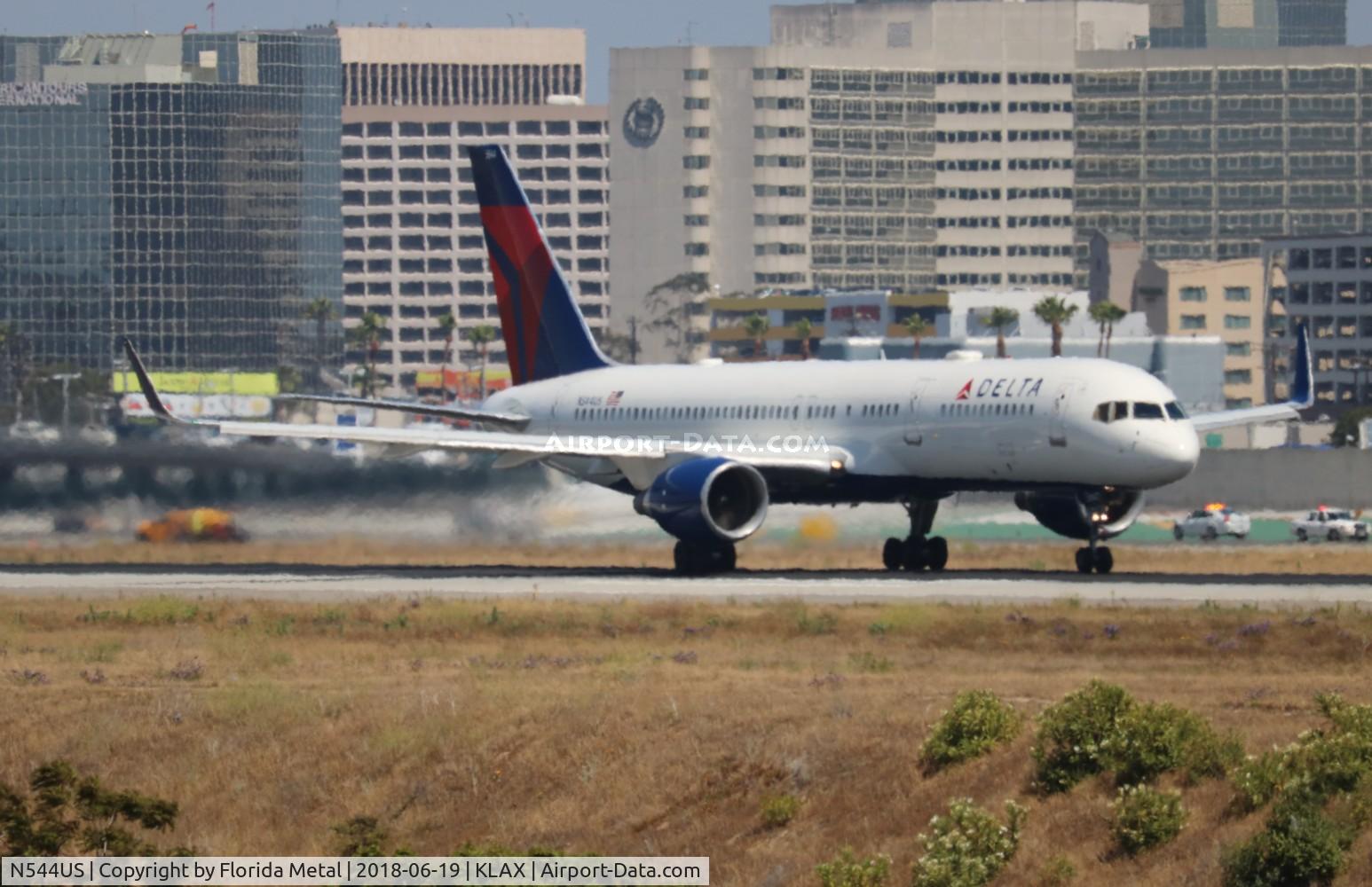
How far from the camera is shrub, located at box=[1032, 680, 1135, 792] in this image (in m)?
25.8

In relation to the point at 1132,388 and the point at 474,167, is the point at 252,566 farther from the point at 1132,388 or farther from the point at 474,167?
the point at 1132,388

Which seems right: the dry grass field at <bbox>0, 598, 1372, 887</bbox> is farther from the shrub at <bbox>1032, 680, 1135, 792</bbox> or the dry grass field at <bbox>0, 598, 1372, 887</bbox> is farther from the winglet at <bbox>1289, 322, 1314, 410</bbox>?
the winglet at <bbox>1289, 322, 1314, 410</bbox>

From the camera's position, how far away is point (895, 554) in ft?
183

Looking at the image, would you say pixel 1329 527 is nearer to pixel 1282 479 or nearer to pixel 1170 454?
pixel 1282 479

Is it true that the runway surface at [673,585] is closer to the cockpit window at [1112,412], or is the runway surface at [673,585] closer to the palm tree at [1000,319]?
the cockpit window at [1112,412]

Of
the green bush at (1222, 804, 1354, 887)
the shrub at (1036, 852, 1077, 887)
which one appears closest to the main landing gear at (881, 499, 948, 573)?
the shrub at (1036, 852, 1077, 887)

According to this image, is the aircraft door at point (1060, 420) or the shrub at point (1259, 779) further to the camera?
the aircraft door at point (1060, 420)

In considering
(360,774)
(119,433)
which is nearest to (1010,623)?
(360,774)

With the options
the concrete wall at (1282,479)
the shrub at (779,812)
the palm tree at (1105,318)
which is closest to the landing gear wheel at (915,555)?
the shrub at (779,812)

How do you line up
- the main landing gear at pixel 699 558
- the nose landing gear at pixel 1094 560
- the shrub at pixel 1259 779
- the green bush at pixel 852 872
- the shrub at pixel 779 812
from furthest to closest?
the main landing gear at pixel 699 558
the nose landing gear at pixel 1094 560
the shrub at pixel 779 812
the green bush at pixel 852 872
the shrub at pixel 1259 779

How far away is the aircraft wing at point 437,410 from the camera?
55.4 m

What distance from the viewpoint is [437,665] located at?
38.4m

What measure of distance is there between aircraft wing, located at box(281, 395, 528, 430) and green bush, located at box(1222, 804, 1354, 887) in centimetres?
3420

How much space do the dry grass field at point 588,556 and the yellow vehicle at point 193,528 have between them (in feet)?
1.36
